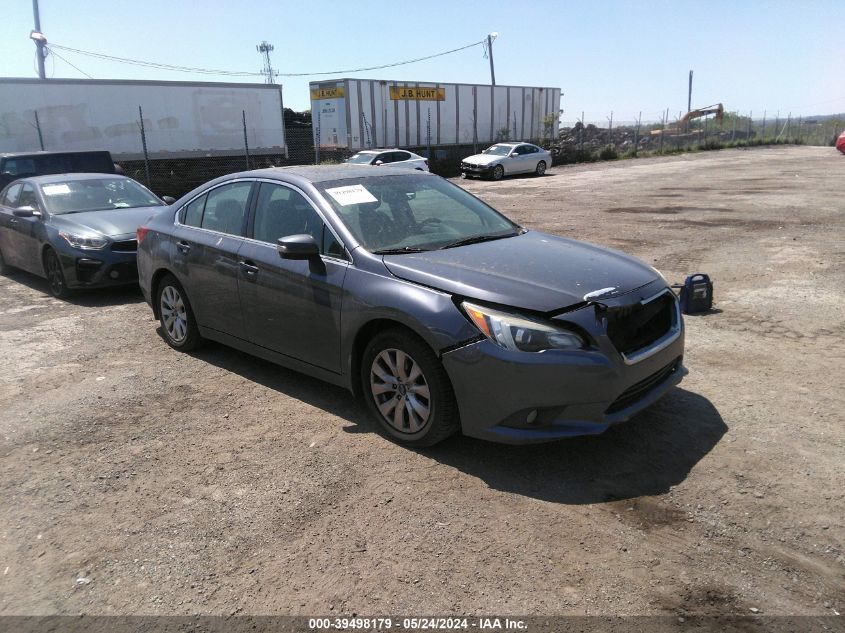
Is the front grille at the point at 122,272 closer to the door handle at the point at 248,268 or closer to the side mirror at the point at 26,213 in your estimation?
the side mirror at the point at 26,213

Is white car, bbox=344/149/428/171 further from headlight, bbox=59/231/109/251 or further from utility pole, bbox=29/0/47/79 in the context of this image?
headlight, bbox=59/231/109/251

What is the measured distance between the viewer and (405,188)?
16.7 ft

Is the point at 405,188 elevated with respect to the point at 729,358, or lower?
elevated

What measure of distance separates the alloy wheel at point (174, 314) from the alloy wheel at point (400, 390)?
2462 mm

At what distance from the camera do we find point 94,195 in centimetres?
923

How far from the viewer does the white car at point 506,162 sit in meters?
28.8

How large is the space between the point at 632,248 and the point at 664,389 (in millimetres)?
6780

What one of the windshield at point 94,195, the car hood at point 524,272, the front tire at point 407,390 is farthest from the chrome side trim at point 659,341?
the windshield at point 94,195

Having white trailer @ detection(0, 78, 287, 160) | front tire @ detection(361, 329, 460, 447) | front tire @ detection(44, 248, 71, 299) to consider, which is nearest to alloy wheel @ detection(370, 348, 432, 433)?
front tire @ detection(361, 329, 460, 447)

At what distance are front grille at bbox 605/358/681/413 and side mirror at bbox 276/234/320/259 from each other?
6.75ft

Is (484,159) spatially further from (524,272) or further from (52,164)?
(524,272)

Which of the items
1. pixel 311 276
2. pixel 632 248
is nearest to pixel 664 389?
pixel 311 276

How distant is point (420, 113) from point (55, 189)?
23.1 metres

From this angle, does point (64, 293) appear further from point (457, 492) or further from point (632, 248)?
point (632, 248)
